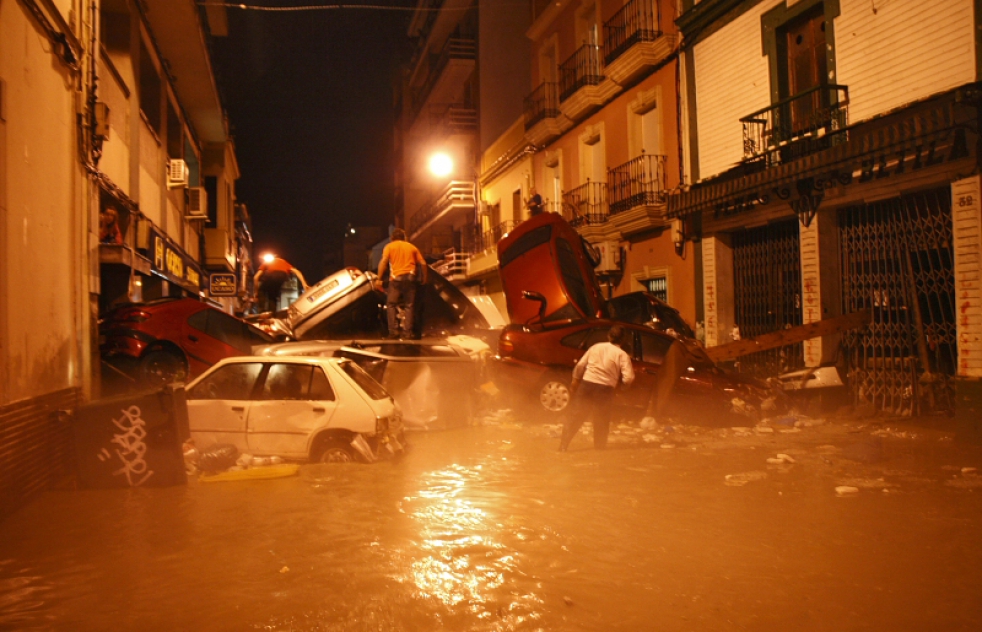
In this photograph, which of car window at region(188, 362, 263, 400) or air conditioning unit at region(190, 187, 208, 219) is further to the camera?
air conditioning unit at region(190, 187, 208, 219)

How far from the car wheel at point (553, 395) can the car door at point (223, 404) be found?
4746 mm

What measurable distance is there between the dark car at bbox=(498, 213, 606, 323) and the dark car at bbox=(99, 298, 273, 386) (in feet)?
15.1

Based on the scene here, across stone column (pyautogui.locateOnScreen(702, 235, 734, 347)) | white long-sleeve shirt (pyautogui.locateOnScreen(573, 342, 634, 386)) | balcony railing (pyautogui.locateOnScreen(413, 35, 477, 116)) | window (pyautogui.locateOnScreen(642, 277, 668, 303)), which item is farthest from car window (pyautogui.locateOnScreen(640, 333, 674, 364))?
balcony railing (pyautogui.locateOnScreen(413, 35, 477, 116))

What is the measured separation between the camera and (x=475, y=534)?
213 inches

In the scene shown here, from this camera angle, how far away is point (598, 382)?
8680mm

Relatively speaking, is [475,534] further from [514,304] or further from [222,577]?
[514,304]

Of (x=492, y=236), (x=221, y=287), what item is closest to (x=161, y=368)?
(x=221, y=287)

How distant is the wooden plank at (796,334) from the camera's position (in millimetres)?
11344

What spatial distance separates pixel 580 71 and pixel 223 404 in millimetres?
15966

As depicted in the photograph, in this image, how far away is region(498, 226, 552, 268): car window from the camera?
13492 millimetres

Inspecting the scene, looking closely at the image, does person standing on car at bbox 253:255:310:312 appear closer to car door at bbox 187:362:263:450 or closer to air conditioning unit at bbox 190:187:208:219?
car door at bbox 187:362:263:450

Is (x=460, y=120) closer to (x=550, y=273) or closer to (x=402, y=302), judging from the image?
(x=550, y=273)

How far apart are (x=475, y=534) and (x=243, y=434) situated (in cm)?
342

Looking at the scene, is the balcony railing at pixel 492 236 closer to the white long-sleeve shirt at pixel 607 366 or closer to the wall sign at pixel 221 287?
the wall sign at pixel 221 287
